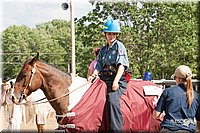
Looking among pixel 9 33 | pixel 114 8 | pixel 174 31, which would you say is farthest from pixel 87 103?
pixel 9 33

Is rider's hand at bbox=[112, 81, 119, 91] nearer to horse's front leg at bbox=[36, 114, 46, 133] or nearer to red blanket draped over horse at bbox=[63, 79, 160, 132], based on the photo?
red blanket draped over horse at bbox=[63, 79, 160, 132]

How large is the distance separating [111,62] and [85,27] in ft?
47.9

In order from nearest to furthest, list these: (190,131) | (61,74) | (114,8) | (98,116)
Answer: (190,131), (98,116), (61,74), (114,8)

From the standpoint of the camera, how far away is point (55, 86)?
608cm

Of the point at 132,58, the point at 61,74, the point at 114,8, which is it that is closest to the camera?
the point at 61,74

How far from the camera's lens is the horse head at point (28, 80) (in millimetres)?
6059

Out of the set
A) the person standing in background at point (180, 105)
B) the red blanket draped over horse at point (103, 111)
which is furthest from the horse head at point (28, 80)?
the person standing in background at point (180, 105)

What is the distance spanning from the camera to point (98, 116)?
561 centimetres

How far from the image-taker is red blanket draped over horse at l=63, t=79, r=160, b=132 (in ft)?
18.4

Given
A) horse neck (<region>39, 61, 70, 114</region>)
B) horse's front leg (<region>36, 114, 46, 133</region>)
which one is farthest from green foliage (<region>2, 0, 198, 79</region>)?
horse neck (<region>39, 61, 70, 114</region>)

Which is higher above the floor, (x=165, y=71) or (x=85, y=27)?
(x=85, y=27)

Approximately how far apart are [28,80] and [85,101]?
0.97 meters

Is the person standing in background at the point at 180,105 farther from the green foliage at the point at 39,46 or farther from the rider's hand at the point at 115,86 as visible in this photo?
the green foliage at the point at 39,46

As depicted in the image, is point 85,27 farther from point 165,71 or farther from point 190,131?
point 190,131
